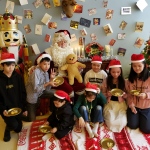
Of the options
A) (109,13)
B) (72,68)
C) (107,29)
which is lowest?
(72,68)

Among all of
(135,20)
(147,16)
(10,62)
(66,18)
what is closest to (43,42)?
(66,18)

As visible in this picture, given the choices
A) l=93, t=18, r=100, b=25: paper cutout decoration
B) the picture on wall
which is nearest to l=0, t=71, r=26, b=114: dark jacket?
l=93, t=18, r=100, b=25: paper cutout decoration

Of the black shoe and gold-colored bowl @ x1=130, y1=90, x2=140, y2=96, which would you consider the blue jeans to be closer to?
gold-colored bowl @ x1=130, y1=90, x2=140, y2=96

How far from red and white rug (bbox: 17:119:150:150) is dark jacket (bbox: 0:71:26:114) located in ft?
0.99

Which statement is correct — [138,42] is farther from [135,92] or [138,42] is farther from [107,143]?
[107,143]

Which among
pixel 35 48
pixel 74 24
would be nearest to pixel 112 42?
pixel 74 24

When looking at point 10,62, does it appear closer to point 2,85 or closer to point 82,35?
point 2,85

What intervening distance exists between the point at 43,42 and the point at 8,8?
65 centimetres

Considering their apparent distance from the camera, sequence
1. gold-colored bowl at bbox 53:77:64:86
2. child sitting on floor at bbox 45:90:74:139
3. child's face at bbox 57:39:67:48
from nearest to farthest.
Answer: child sitting on floor at bbox 45:90:74:139
gold-colored bowl at bbox 53:77:64:86
child's face at bbox 57:39:67:48

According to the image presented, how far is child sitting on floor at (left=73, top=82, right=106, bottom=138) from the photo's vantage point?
69.7 inches

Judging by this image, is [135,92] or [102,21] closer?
[135,92]

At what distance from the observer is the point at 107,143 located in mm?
1572

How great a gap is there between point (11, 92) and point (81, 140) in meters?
0.77

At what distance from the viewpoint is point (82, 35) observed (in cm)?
282
